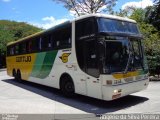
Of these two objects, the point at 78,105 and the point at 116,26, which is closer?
the point at 116,26

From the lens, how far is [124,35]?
9.99 meters

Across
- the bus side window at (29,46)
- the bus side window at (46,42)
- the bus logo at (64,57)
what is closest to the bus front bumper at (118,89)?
the bus logo at (64,57)

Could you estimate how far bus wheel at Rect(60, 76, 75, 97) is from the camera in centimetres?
1151

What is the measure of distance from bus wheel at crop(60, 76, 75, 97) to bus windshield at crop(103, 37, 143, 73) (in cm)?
254

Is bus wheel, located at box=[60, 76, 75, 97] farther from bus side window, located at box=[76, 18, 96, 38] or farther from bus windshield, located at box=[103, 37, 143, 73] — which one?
bus windshield, located at box=[103, 37, 143, 73]

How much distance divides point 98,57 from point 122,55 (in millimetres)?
1021

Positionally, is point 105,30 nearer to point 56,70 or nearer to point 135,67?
point 135,67

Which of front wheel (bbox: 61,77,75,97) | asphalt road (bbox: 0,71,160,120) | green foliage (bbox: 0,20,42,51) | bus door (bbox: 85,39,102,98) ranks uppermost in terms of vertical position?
green foliage (bbox: 0,20,42,51)

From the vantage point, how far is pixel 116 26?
1002cm

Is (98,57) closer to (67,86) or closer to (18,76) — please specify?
(67,86)

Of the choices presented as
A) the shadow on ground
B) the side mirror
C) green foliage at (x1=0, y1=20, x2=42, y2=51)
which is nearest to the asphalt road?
the shadow on ground

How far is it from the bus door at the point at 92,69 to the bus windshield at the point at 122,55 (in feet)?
1.30

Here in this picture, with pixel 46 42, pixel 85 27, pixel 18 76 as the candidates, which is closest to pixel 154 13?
pixel 18 76

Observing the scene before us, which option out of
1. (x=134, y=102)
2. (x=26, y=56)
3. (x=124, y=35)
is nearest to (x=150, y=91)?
(x=134, y=102)
